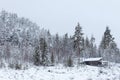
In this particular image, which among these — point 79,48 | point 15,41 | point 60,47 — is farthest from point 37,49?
point 15,41

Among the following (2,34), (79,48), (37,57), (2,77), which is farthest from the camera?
(2,34)

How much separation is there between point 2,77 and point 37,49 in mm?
35080

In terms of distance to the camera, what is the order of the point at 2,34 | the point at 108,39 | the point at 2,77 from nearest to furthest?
the point at 2,77
the point at 108,39
the point at 2,34

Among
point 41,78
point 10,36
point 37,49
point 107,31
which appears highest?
point 10,36

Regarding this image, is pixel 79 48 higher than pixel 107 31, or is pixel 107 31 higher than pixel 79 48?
pixel 107 31

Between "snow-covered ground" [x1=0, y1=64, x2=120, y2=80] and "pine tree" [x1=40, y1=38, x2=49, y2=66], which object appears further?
"pine tree" [x1=40, y1=38, x2=49, y2=66]

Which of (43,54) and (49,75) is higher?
(43,54)

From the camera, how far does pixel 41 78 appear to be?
21750 millimetres

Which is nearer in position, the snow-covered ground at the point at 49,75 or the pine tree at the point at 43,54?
the snow-covered ground at the point at 49,75

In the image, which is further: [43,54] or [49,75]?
[43,54]

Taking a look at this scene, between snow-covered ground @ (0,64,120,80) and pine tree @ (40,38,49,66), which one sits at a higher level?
pine tree @ (40,38,49,66)

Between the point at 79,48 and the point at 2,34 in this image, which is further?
the point at 2,34

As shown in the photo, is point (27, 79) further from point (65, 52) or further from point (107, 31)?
point (65, 52)

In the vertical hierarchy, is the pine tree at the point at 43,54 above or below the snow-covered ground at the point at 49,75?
above
